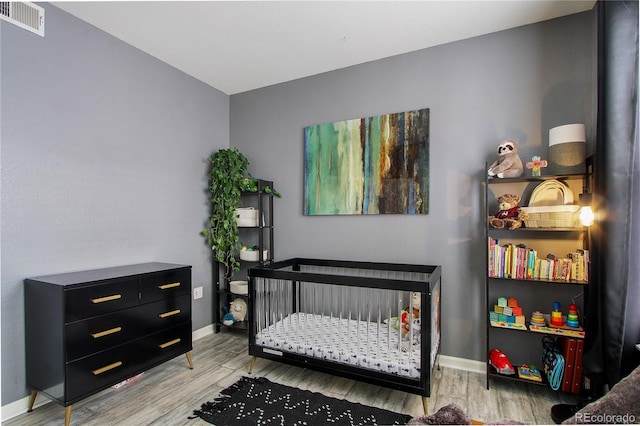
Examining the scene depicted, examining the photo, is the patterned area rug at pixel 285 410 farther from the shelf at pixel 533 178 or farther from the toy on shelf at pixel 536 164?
the toy on shelf at pixel 536 164

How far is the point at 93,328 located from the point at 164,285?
474 mm

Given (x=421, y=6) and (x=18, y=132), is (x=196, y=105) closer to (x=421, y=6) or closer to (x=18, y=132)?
(x=18, y=132)

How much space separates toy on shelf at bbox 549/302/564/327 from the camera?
1.98 meters

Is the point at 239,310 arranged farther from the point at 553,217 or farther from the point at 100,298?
the point at 553,217

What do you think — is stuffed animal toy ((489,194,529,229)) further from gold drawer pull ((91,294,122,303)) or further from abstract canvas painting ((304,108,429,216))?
gold drawer pull ((91,294,122,303))

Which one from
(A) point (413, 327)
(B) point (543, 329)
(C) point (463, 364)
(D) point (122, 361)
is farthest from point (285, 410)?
(B) point (543, 329)

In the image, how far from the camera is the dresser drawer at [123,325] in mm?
1730

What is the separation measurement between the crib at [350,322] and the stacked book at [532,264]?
1.25ft

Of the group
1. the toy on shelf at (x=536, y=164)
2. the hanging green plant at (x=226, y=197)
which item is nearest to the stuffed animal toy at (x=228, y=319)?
the hanging green plant at (x=226, y=197)

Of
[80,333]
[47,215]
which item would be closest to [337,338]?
[80,333]

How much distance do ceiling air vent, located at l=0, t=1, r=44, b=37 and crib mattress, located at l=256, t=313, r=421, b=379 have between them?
243 cm

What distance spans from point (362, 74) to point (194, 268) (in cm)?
237

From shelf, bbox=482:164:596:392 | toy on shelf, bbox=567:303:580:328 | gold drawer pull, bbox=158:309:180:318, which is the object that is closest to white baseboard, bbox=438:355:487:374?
shelf, bbox=482:164:596:392

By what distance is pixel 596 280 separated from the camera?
1.68 metres
